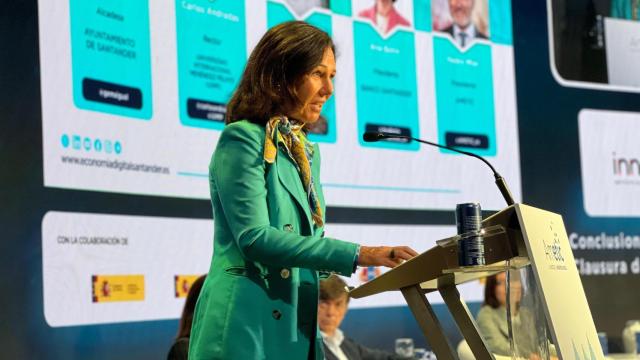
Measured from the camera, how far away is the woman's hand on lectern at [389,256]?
5.82 feet

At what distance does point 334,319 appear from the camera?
14.5 ft

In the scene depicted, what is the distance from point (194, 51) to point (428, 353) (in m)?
2.16

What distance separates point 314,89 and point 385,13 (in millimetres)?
3115

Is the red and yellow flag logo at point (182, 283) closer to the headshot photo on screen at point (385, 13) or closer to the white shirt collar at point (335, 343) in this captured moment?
the white shirt collar at point (335, 343)

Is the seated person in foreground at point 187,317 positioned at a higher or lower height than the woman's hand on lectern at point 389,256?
lower

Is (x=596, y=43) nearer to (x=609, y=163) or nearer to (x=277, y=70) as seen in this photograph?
(x=609, y=163)

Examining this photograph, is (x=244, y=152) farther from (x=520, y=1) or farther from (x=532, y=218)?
(x=520, y=1)

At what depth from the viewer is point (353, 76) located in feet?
16.0

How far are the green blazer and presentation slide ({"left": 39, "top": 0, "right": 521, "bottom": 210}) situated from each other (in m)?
1.28

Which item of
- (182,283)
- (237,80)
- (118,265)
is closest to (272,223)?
(118,265)

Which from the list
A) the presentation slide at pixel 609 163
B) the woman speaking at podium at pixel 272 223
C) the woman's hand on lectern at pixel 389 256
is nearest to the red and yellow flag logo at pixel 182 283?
the woman speaking at podium at pixel 272 223

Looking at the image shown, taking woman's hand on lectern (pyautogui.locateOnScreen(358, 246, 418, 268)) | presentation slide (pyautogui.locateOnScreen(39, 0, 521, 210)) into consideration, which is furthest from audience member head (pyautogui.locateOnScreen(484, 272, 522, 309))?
woman's hand on lectern (pyautogui.locateOnScreen(358, 246, 418, 268))

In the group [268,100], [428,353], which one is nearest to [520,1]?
[428,353]

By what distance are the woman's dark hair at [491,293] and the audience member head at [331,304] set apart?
1.05 meters
